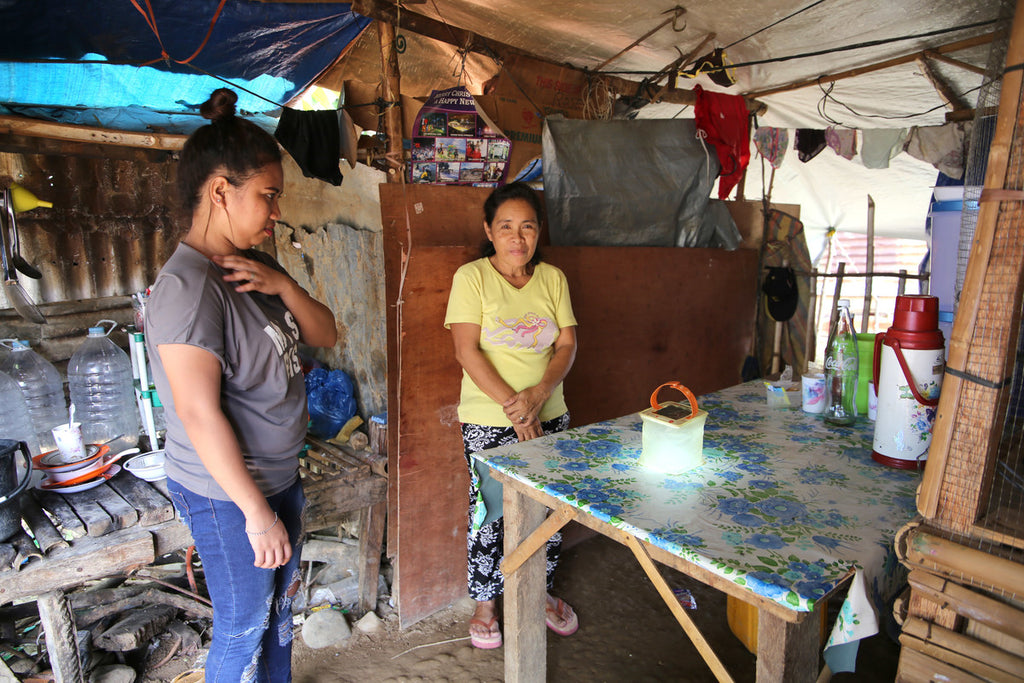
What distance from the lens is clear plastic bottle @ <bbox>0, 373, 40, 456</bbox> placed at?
8.91 feet

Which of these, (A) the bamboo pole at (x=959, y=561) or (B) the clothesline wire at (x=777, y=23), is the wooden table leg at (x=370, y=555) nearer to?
(A) the bamboo pole at (x=959, y=561)

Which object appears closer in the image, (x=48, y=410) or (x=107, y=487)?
(x=107, y=487)

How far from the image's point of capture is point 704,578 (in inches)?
46.6

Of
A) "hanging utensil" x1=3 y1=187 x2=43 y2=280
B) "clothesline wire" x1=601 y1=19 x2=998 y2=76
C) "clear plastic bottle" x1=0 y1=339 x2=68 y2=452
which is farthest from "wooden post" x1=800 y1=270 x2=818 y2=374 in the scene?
"clear plastic bottle" x1=0 y1=339 x2=68 y2=452

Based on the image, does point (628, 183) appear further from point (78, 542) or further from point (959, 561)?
point (78, 542)

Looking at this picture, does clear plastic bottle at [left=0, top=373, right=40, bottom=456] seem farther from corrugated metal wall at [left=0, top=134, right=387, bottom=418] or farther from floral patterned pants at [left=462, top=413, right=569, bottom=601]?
floral patterned pants at [left=462, top=413, right=569, bottom=601]

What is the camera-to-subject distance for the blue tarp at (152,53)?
8.33 ft

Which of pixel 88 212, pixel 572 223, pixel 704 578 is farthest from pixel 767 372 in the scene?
pixel 88 212

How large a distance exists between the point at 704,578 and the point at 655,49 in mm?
3392

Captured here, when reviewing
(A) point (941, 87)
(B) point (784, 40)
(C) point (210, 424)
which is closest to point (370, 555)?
(C) point (210, 424)

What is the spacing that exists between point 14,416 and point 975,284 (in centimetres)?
367

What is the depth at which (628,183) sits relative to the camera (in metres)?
3.34

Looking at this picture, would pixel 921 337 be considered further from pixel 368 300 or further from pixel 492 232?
pixel 368 300

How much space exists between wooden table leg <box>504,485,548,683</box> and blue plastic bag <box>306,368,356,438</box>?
2.02 m
